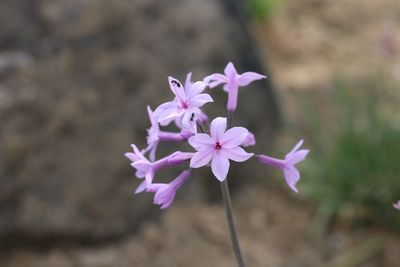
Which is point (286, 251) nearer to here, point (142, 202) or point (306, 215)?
point (306, 215)

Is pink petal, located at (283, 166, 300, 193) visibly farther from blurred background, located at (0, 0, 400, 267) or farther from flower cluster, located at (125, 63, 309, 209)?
blurred background, located at (0, 0, 400, 267)

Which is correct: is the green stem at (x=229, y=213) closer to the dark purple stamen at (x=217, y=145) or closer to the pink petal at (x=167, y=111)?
the dark purple stamen at (x=217, y=145)

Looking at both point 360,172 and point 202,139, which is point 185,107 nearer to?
point 202,139

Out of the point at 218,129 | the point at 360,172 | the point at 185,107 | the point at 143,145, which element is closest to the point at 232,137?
the point at 218,129

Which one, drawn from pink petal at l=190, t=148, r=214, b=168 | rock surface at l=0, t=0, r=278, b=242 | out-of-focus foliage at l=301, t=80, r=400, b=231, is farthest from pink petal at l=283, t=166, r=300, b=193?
out-of-focus foliage at l=301, t=80, r=400, b=231

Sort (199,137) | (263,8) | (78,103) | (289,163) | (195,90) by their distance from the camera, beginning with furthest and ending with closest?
(263,8) → (78,103) → (289,163) → (195,90) → (199,137)

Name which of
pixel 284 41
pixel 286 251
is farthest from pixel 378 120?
pixel 284 41
